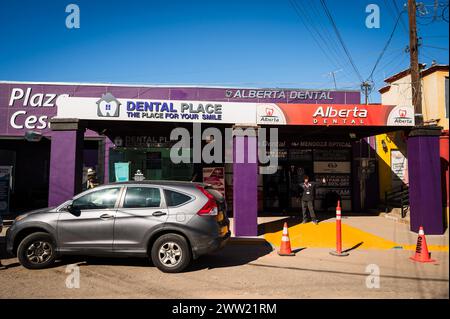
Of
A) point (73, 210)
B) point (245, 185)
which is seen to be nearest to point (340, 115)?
point (245, 185)

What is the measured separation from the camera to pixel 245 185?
9.84m

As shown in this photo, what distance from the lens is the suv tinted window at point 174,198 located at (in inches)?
247

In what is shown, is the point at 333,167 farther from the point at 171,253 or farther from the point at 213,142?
the point at 171,253

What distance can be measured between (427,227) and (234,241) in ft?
19.7

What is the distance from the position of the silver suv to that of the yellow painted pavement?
135 inches

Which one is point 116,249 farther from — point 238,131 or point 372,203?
point 372,203

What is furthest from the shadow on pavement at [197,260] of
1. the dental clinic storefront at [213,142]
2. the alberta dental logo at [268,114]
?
the dental clinic storefront at [213,142]

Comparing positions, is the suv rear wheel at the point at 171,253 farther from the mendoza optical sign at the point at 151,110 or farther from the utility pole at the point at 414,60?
the utility pole at the point at 414,60

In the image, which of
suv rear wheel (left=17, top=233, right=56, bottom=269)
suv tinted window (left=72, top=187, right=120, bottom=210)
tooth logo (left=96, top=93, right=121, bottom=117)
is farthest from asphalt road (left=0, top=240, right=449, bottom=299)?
tooth logo (left=96, top=93, right=121, bottom=117)

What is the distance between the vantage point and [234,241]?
9133 millimetres

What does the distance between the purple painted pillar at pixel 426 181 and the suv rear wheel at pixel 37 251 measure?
397 inches

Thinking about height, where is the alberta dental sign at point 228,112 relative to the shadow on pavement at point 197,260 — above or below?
above

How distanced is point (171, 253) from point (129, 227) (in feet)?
3.03
